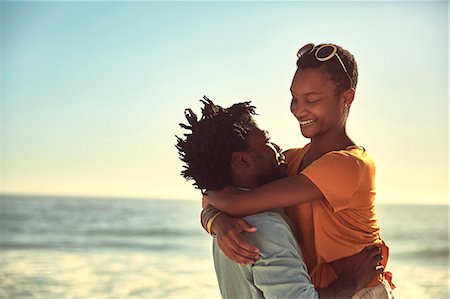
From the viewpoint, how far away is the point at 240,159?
1966mm

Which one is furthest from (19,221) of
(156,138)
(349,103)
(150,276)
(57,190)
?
(349,103)

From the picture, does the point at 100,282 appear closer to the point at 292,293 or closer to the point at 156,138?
the point at 156,138

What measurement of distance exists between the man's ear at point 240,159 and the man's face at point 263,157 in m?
0.01

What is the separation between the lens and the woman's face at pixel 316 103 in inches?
82.4

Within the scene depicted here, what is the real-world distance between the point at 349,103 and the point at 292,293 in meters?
0.62

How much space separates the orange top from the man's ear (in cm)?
15

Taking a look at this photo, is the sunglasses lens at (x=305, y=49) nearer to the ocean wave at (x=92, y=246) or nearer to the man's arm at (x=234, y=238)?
the man's arm at (x=234, y=238)

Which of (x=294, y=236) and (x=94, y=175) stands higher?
(x=94, y=175)

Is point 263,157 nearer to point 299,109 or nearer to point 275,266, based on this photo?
point 299,109

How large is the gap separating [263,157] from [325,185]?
0.18 m

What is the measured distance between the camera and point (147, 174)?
1878cm

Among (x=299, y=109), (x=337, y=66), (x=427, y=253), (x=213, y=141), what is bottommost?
(x=427, y=253)

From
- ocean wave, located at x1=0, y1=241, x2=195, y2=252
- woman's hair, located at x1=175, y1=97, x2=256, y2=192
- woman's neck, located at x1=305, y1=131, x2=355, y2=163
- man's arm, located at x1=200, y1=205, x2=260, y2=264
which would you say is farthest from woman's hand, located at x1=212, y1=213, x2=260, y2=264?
ocean wave, located at x1=0, y1=241, x2=195, y2=252

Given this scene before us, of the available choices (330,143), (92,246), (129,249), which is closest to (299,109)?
Answer: (330,143)
